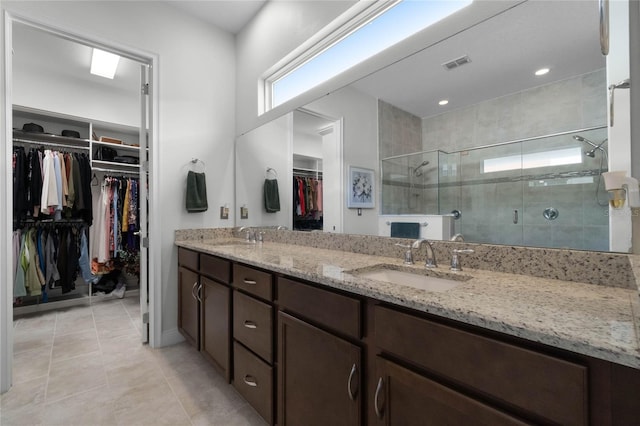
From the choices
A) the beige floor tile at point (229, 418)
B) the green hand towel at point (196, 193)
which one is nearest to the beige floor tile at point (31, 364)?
the beige floor tile at point (229, 418)

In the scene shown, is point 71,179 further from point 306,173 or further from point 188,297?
point 306,173

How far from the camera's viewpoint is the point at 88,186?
3.30 meters

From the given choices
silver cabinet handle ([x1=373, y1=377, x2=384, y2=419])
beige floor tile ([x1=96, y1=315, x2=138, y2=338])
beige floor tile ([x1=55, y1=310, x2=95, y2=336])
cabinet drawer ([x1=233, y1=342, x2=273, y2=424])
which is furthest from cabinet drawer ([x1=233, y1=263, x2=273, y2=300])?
beige floor tile ([x1=55, y1=310, x2=95, y2=336])

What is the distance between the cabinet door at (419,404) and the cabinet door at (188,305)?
5.27 feet

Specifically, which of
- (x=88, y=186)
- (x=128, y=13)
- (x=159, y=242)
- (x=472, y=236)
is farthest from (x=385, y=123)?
(x=88, y=186)

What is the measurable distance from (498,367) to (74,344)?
3.16m

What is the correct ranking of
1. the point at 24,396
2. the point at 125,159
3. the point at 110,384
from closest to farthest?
the point at 24,396, the point at 110,384, the point at 125,159

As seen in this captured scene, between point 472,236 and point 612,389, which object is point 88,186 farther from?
point 612,389

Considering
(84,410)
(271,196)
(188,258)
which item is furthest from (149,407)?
(271,196)

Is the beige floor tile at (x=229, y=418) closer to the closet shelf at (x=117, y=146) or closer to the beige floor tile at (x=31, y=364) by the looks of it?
the beige floor tile at (x=31, y=364)

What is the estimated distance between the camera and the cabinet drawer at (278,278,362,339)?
97 centimetres

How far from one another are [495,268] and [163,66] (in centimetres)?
282

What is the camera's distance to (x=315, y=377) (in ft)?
3.62

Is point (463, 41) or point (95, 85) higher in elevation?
point (95, 85)
